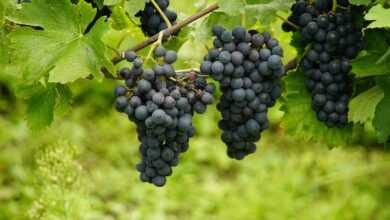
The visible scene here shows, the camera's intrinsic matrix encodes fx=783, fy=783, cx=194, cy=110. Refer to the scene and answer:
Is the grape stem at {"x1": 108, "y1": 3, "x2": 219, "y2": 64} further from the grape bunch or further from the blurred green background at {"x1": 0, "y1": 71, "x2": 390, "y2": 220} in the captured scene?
the blurred green background at {"x1": 0, "y1": 71, "x2": 390, "y2": 220}

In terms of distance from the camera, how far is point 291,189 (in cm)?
388

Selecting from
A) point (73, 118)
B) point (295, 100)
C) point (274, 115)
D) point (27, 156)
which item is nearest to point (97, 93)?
point (73, 118)

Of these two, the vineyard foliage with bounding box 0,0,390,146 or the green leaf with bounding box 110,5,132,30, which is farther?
the green leaf with bounding box 110,5,132,30

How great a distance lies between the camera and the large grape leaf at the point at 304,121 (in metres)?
1.62

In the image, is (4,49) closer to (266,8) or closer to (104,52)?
(104,52)

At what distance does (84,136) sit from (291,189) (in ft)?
3.73

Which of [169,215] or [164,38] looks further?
[169,215]

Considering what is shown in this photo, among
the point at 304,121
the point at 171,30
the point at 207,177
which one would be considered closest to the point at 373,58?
the point at 304,121

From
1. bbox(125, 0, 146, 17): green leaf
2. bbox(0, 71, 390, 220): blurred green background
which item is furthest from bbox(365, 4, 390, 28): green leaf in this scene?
bbox(0, 71, 390, 220): blurred green background

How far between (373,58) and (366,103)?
0.36ft

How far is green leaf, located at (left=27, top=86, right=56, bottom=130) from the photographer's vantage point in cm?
153

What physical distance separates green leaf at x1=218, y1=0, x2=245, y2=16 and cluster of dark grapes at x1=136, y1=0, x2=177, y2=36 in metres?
0.16

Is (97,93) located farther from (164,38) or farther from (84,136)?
(164,38)

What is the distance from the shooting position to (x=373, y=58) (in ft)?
4.88
